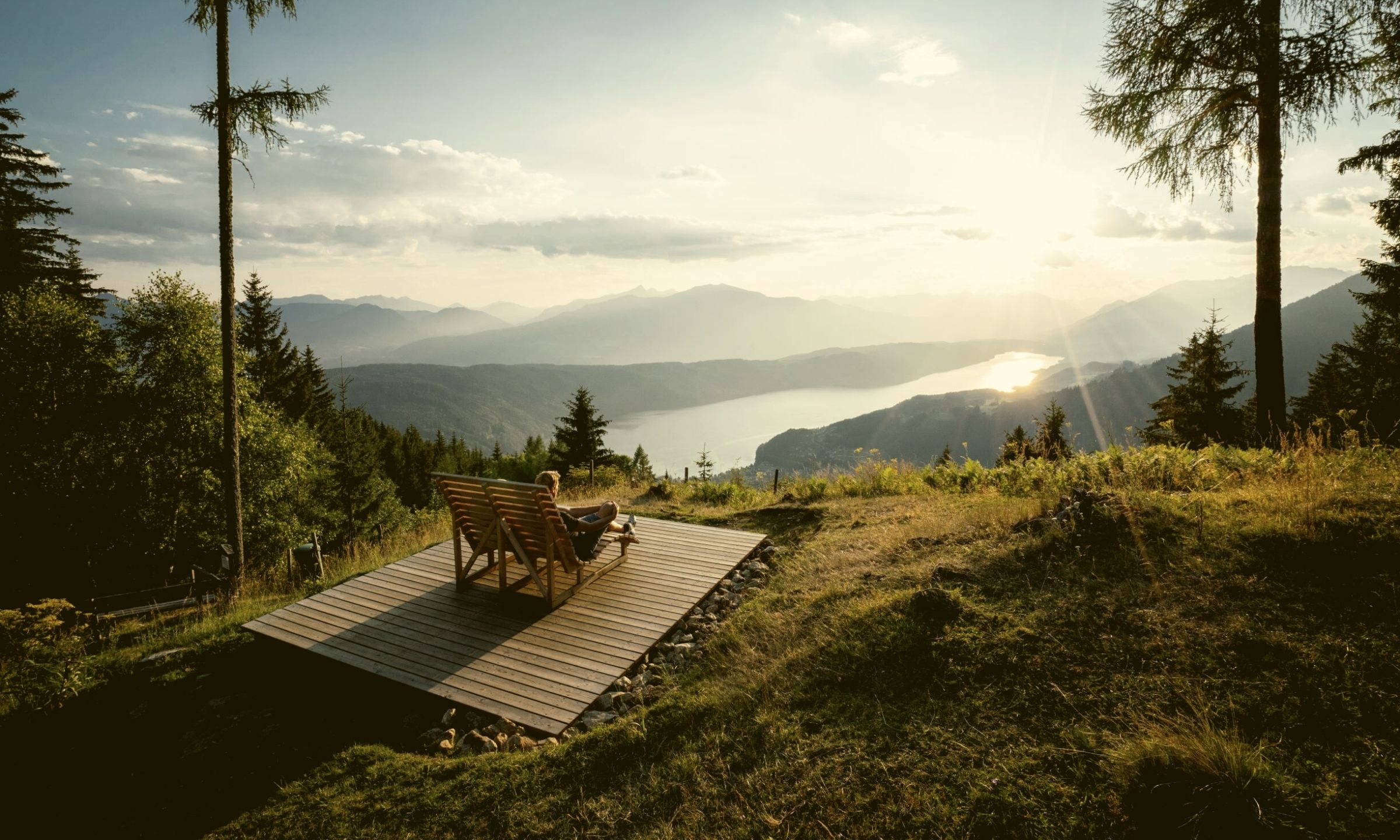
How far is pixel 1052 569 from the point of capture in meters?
A: 5.26

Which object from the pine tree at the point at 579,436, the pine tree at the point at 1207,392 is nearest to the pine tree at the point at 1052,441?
the pine tree at the point at 1207,392

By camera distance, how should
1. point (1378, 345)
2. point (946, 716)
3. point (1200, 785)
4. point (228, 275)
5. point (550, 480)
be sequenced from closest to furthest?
point (1200, 785) < point (946, 716) < point (550, 480) < point (228, 275) < point (1378, 345)

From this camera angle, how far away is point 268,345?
40.6 m

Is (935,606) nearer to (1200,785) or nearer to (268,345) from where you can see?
(1200,785)

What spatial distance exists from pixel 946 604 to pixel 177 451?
2918 cm

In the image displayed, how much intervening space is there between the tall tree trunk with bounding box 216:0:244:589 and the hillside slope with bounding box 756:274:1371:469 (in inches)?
5075

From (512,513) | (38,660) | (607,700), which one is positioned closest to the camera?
(607,700)

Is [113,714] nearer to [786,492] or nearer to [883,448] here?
[786,492]

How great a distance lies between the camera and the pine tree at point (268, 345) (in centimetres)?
3797

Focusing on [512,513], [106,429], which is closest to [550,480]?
[512,513]

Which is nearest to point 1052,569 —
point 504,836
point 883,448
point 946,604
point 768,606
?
point 946,604

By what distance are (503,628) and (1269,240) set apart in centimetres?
1173

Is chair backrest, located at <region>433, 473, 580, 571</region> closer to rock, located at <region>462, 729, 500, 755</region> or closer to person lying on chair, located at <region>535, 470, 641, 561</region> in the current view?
person lying on chair, located at <region>535, 470, 641, 561</region>

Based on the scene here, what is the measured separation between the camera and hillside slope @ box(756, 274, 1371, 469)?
146m
